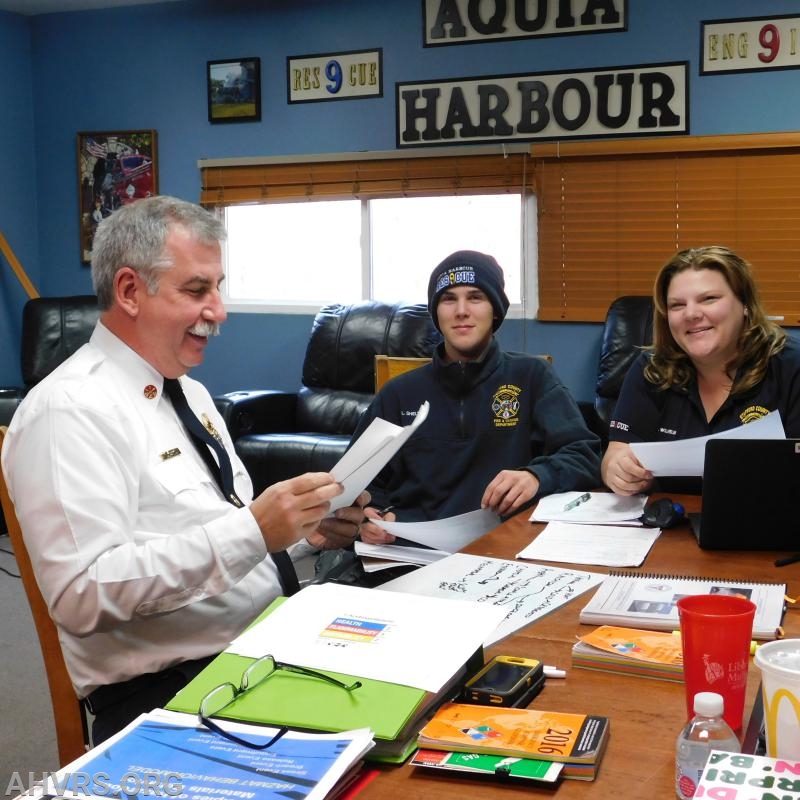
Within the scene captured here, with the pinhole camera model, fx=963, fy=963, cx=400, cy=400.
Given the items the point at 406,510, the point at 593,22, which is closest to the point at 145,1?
the point at 593,22

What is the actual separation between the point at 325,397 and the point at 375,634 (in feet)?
12.0

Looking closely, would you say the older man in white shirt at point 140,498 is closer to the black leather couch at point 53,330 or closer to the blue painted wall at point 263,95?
the blue painted wall at point 263,95

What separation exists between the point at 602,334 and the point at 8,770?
10.8ft

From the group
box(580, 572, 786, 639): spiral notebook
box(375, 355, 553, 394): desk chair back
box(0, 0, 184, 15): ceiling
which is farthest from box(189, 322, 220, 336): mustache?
box(0, 0, 184, 15): ceiling

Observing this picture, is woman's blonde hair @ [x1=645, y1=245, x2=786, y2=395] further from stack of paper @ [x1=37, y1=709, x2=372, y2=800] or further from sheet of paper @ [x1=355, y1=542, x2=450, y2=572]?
stack of paper @ [x1=37, y1=709, x2=372, y2=800]

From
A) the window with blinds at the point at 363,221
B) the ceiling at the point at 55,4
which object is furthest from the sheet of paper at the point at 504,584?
the ceiling at the point at 55,4

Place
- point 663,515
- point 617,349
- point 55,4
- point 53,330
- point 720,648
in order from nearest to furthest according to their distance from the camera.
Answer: point 720,648, point 663,515, point 617,349, point 53,330, point 55,4

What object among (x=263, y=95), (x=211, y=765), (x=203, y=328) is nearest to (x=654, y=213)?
(x=263, y=95)

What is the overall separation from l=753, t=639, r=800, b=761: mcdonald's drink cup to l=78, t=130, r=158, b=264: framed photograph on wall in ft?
17.2

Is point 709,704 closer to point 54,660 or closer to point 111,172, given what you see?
point 54,660

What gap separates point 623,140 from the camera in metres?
4.59

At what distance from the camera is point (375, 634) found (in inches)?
44.2

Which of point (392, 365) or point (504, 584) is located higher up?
point (392, 365)

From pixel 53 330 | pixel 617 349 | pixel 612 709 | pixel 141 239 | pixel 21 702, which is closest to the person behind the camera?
pixel 612 709
